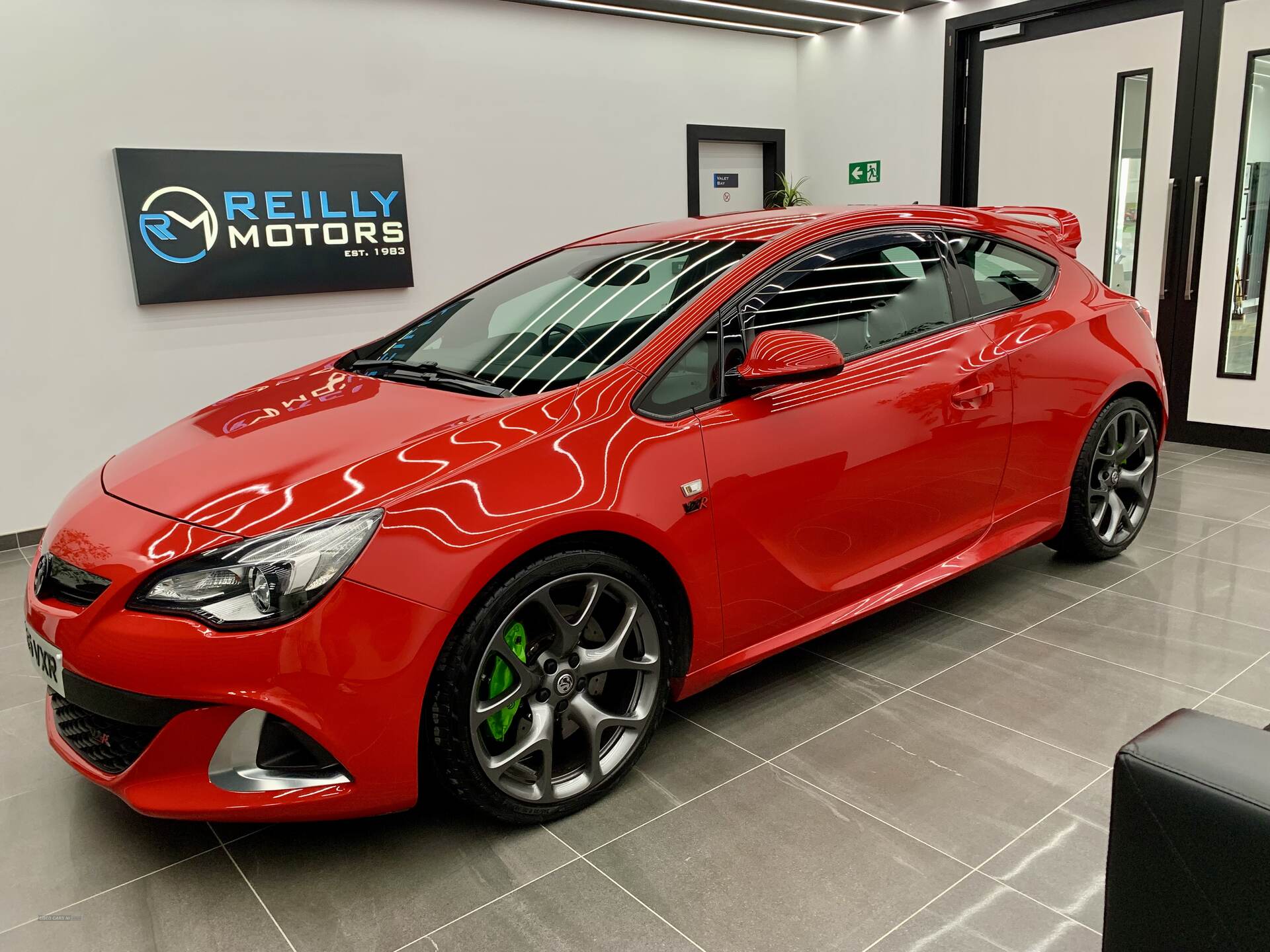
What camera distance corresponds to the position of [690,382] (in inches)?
86.2

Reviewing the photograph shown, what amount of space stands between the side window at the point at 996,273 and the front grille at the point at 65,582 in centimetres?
235

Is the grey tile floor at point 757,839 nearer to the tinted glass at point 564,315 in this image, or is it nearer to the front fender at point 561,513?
the front fender at point 561,513

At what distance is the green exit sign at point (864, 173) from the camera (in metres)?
6.74

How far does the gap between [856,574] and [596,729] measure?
878 millimetres

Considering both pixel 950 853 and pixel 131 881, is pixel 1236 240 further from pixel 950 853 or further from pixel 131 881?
pixel 131 881

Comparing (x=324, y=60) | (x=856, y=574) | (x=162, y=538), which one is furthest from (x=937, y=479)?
(x=324, y=60)

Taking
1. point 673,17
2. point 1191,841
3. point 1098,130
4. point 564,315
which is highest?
point 673,17

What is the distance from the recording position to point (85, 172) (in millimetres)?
4359

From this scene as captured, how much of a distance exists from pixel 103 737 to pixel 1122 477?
3.25m

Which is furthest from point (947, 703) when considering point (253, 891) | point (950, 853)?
point (253, 891)

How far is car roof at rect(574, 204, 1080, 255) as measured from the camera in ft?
8.44

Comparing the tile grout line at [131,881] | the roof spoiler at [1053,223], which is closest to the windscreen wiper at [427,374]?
the tile grout line at [131,881]

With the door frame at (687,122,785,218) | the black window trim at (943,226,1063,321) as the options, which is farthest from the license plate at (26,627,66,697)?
the door frame at (687,122,785,218)

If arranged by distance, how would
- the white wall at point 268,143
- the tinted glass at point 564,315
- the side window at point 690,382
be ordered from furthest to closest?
the white wall at point 268,143 < the tinted glass at point 564,315 < the side window at point 690,382
